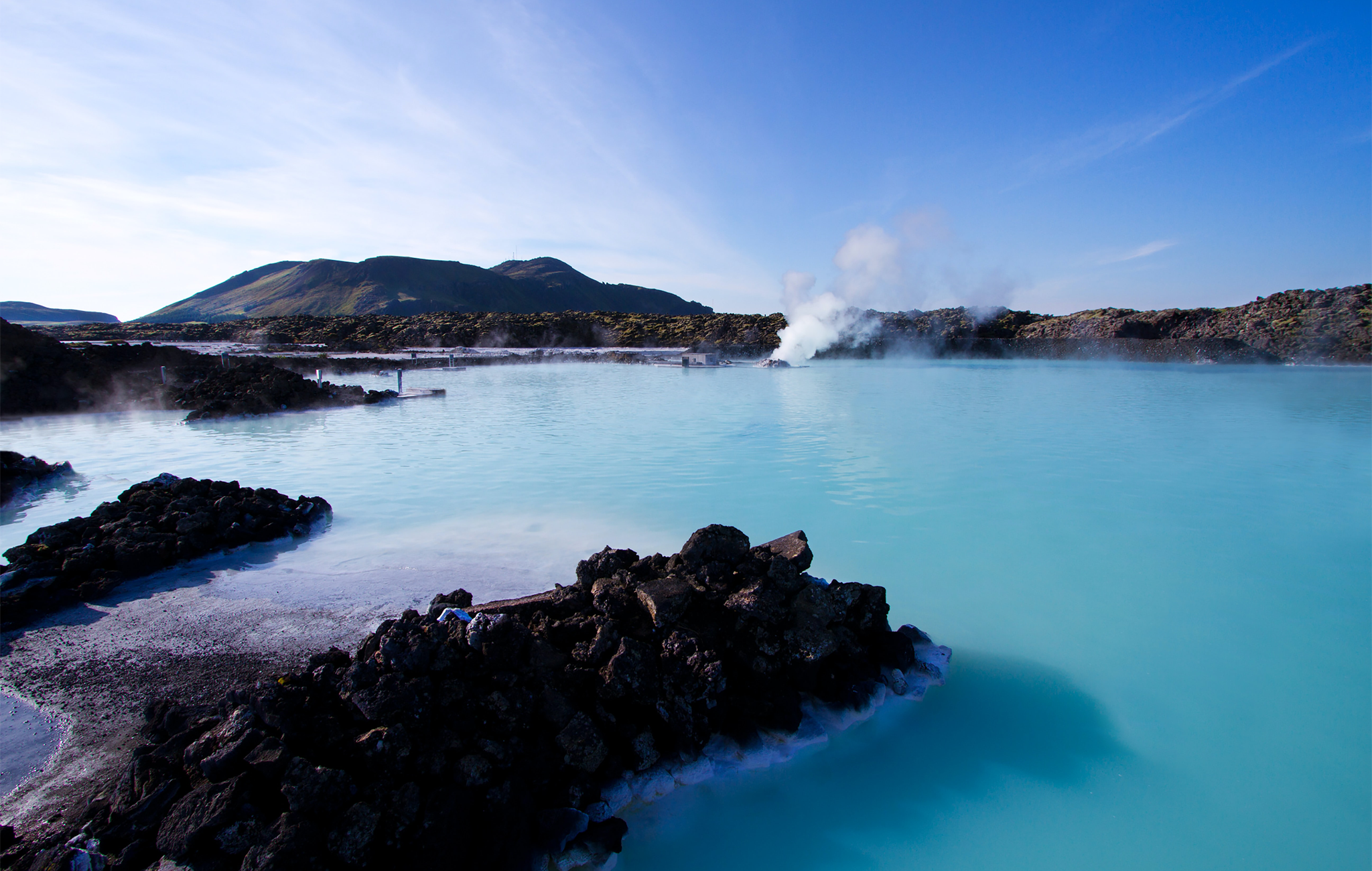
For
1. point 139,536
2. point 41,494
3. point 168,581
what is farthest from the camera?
point 41,494

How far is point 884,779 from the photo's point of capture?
3.35m

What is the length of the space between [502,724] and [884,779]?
2075 millimetres

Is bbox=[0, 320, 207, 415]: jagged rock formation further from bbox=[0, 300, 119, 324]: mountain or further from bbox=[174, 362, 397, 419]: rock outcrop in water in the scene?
bbox=[0, 300, 119, 324]: mountain

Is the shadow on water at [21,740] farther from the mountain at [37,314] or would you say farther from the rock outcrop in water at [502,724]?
the mountain at [37,314]

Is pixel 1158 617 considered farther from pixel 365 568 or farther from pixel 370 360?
pixel 370 360

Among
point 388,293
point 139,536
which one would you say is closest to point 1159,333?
point 139,536

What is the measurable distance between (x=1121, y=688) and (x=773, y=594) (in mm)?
2592

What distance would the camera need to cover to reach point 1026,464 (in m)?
10.5

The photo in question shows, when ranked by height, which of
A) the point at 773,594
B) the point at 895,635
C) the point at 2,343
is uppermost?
the point at 2,343

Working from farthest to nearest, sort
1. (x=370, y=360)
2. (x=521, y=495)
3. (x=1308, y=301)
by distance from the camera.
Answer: (x=1308, y=301) < (x=370, y=360) < (x=521, y=495)

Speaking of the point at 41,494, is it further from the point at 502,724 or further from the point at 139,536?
the point at 502,724

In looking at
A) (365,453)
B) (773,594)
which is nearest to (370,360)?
(365,453)

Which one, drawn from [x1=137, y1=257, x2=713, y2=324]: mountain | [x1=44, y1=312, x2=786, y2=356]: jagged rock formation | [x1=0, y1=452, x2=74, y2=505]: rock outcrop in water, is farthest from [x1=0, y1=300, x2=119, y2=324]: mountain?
[x1=0, y1=452, x2=74, y2=505]: rock outcrop in water

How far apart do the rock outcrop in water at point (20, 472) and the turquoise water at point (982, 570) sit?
0.53 metres
